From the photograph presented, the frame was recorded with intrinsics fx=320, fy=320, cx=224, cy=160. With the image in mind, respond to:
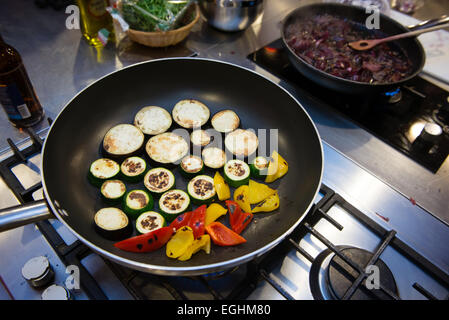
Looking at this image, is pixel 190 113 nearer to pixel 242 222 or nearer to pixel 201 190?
pixel 201 190

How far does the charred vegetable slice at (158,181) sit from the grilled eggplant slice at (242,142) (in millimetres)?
270

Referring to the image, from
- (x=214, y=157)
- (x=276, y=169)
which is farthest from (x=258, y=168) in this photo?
(x=214, y=157)

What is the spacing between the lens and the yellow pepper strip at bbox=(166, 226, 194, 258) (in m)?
0.95

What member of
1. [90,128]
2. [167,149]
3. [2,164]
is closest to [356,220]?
[167,149]

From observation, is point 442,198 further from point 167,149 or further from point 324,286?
point 167,149

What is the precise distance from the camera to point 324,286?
97cm

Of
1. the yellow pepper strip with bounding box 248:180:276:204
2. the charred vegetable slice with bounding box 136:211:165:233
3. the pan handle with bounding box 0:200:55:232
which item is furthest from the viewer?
the yellow pepper strip with bounding box 248:180:276:204

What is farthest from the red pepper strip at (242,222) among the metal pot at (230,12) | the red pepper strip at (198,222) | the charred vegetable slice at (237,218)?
the metal pot at (230,12)

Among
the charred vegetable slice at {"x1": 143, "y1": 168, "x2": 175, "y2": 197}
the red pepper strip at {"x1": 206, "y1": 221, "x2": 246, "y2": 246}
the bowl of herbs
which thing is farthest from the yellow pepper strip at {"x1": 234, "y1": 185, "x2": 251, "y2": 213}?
the bowl of herbs

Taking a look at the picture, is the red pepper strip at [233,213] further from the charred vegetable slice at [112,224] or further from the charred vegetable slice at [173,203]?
the charred vegetable slice at [112,224]

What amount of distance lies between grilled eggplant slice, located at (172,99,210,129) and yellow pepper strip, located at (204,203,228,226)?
401 millimetres

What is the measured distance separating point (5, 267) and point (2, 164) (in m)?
0.41

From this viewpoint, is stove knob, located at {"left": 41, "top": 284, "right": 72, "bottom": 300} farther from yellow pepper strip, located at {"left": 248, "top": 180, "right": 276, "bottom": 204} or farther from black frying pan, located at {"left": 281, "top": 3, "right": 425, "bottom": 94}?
black frying pan, located at {"left": 281, "top": 3, "right": 425, "bottom": 94}

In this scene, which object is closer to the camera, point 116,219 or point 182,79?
point 116,219
